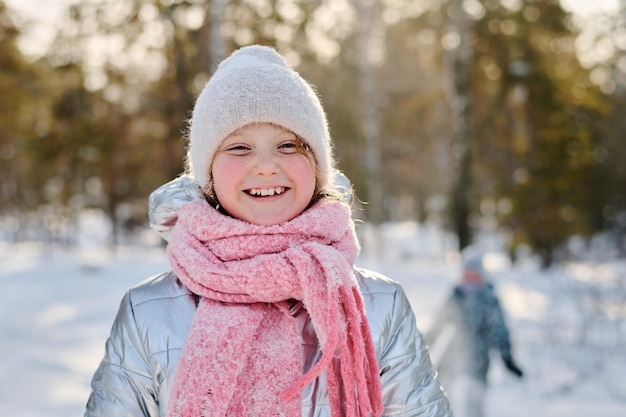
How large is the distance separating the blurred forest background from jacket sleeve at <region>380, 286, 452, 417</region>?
7539mm

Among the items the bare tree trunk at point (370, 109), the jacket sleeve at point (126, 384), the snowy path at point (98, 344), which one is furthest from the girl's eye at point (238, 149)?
the bare tree trunk at point (370, 109)

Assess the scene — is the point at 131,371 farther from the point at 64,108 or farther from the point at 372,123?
the point at 372,123

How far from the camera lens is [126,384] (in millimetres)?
1722

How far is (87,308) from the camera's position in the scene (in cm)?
1086

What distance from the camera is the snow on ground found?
584 cm

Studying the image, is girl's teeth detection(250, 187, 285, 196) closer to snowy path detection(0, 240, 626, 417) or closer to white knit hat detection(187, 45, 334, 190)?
white knit hat detection(187, 45, 334, 190)

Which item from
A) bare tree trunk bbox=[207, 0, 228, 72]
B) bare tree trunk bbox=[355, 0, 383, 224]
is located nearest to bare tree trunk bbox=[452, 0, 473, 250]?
bare tree trunk bbox=[355, 0, 383, 224]

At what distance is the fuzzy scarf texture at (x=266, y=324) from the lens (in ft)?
5.40

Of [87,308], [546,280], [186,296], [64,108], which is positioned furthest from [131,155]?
[186,296]

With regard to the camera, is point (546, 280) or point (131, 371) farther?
point (546, 280)

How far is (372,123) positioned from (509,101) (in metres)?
3.70

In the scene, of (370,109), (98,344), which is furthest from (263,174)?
(370,109)

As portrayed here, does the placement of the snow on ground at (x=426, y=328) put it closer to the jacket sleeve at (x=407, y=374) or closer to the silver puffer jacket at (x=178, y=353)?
the silver puffer jacket at (x=178, y=353)

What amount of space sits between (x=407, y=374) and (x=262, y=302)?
437 millimetres
